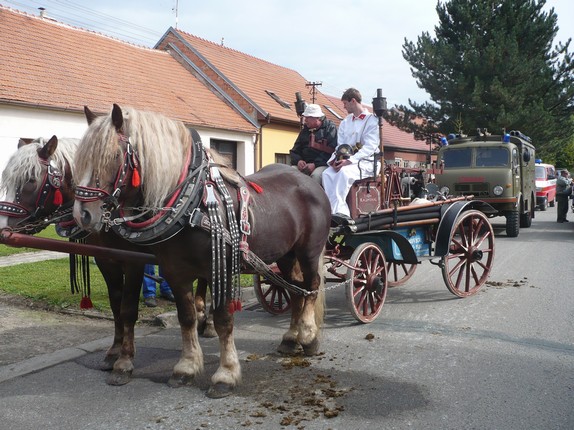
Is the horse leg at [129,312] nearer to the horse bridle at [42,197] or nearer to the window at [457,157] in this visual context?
the horse bridle at [42,197]

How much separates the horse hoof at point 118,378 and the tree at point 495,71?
19372 mm

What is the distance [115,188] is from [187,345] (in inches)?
54.4

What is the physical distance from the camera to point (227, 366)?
158 inches

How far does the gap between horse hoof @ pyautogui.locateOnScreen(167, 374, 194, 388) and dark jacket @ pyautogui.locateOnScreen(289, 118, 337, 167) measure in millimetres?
3111

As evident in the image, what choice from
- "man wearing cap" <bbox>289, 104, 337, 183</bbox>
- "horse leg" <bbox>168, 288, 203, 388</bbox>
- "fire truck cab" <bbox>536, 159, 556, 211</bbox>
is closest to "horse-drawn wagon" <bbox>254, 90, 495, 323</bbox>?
"man wearing cap" <bbox>289, 104, 337, 183</bbox>

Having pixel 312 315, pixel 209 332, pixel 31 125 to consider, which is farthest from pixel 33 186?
Answer: pixel 31 125

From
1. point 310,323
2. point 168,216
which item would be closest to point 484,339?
point 310,323

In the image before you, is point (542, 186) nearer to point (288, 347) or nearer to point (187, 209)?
point (288, 347)

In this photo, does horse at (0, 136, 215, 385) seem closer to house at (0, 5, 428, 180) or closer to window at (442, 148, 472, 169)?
house at (0, 5, 428, 180)

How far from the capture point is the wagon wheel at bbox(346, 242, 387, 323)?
5512 millimetres

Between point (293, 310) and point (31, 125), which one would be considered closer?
point (293, 310)

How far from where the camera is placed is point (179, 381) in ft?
13.4

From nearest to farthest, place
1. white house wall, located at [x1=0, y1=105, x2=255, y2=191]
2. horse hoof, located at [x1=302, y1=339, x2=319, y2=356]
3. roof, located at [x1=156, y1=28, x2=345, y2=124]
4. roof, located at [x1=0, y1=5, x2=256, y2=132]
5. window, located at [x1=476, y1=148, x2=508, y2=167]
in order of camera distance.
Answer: horse hoof, located at [x1=302, y1=339, x2=319, y2=356], white house wall, located at [x1=0, y1=105, x2=255, y2=191], roof, located at [x1=0, y1=5, x2=256, y2=132], window, located at [x1=476, y1=148, x2=508, y2=167], roof, located at [x1=156, y1=28, x2=345, y2=124]

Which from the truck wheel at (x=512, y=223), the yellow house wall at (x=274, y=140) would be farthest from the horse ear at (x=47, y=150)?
the yellow house wall at (x=274, y=140)
